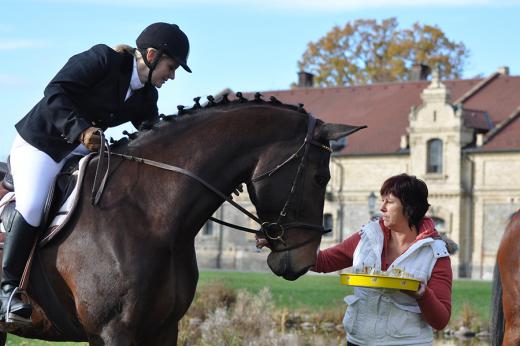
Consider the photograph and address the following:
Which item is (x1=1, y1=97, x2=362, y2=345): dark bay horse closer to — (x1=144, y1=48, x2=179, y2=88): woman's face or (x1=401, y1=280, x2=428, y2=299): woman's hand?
(x1=144, y1=48, x2=179, y2=88): woman's face

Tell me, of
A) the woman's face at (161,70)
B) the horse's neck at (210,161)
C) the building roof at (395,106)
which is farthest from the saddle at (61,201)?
the building roof at (395,106)

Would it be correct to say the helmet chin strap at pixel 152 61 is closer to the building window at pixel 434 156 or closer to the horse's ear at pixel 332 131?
the horse's ear at pixel 332 131

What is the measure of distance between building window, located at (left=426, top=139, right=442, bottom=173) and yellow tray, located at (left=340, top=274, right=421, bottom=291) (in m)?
55.8

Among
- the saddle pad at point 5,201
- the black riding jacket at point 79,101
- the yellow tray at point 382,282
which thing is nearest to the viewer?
the yellow tray at point 382,282

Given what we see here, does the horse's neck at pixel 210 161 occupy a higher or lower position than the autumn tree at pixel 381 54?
lower

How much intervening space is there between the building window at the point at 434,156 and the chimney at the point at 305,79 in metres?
10.4

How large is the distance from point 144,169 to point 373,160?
5593 centimetres

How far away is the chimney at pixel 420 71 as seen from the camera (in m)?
60.7

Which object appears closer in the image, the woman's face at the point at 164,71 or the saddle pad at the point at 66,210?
the saddle pad at the point at 66,210

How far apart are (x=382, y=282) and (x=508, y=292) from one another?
3.09m

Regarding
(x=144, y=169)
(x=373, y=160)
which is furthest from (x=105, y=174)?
(x=373, y=160)

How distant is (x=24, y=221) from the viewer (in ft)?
19.7

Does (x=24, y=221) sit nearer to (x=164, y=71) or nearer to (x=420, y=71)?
(x=164, y=71)

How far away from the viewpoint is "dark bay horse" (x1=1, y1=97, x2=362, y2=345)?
18.8 feet
